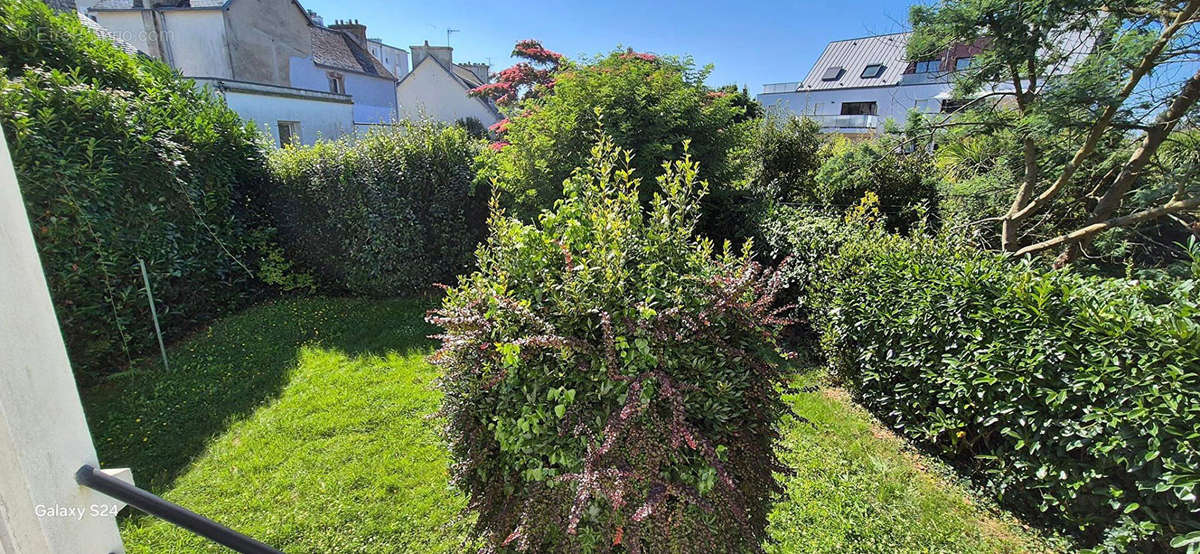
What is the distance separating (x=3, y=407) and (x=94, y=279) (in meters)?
4.44

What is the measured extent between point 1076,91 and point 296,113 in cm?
1446

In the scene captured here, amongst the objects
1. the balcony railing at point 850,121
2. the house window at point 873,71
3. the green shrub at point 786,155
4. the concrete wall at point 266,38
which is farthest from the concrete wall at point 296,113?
the house window at point 873,71

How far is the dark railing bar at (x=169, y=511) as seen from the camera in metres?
1.04

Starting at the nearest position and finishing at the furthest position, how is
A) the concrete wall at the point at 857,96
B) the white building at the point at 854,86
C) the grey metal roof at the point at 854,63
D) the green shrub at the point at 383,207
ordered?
the green shrub at the point at 383,207 < the concrete wall at the point at 857,96 < the white building at the point at 854,86 < the grey metal roof at the point at 854,63

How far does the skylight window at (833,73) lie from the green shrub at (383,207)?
28417 millimetres

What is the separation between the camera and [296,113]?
41.1 feet

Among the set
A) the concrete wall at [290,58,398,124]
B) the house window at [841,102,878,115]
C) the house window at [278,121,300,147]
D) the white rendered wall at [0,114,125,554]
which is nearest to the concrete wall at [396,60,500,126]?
the concrete wall at [290,58,398,124]

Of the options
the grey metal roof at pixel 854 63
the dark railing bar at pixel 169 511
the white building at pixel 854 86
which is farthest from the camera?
the grey metal roof at pixel 854 63

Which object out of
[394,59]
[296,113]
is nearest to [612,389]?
[296,113]

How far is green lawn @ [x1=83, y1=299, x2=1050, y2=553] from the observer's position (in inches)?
107

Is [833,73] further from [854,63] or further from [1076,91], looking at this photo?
[1076,91]

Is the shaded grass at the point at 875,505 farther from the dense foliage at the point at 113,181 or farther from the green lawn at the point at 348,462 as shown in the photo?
the dense foliage at the point at 113,181

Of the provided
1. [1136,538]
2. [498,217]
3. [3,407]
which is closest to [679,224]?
[498,217]

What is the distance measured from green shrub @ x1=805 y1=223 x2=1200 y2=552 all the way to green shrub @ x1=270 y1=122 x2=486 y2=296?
4.45m
